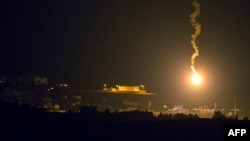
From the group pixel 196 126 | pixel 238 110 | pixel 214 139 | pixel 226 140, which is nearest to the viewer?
pixel 226 140

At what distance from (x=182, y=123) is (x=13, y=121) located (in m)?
8.58

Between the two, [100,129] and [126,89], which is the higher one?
[126,89]

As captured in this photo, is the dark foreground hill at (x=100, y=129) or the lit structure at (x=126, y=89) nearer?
the dark foreground hill at (x=100, y=129)

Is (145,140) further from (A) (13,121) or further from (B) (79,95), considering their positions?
(B) (79,95)

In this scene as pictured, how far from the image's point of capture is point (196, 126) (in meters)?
30.9

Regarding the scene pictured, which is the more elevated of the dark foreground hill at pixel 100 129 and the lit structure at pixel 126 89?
the lit structure at pixel 126 89

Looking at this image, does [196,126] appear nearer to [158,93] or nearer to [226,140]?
[226,140]

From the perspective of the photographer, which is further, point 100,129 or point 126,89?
point 126,89

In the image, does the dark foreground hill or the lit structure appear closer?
the dark foreground hill

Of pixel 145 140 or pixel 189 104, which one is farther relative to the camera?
pixel 189 104

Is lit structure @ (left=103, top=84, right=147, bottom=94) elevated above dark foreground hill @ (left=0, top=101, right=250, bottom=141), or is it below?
above

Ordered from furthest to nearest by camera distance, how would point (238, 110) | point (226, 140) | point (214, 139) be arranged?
point (238, 110), point (214, 139), point (226, 140)

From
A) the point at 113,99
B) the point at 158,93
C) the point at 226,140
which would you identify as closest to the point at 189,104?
the point at 158,93

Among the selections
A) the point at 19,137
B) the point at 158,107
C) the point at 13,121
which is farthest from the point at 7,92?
the point at 19,137
